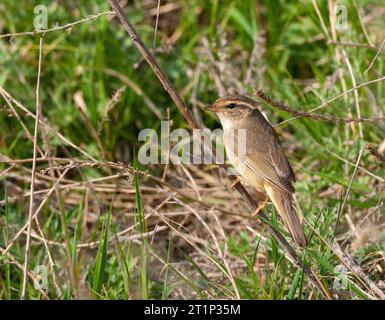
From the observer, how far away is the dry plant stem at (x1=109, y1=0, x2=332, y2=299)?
11.3 ft

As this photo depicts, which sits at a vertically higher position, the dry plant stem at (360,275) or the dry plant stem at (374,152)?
the dry plant stem at (374,152)

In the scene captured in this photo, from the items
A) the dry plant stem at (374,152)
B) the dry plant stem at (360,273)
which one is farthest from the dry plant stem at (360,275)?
the dry plant stem at (374,152)

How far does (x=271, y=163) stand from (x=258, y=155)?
0.31 feet

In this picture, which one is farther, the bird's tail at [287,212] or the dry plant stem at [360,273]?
the bird's tail at [287,212]

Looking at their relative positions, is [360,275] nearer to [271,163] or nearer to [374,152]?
[374,152]

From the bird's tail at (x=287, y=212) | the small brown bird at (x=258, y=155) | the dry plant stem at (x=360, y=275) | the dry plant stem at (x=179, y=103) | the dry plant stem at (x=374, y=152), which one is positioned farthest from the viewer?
the small brown bird at (x=258, y=155)

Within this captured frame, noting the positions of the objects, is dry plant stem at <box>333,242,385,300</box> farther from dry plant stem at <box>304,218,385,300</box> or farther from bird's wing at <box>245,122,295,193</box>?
bird's wing at <box>245,122,295,193</box>

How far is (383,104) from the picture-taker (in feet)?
17.5

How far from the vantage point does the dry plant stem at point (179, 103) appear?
344 centimetres

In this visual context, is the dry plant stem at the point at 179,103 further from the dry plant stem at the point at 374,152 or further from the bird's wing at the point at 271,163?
the dry plant stem at the point at 374,152

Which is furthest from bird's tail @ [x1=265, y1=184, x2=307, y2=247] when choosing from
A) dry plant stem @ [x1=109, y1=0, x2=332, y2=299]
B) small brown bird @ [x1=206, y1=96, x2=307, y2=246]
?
dry plant stem @ [x1=109, y1=0, x2=332, y2=299]
